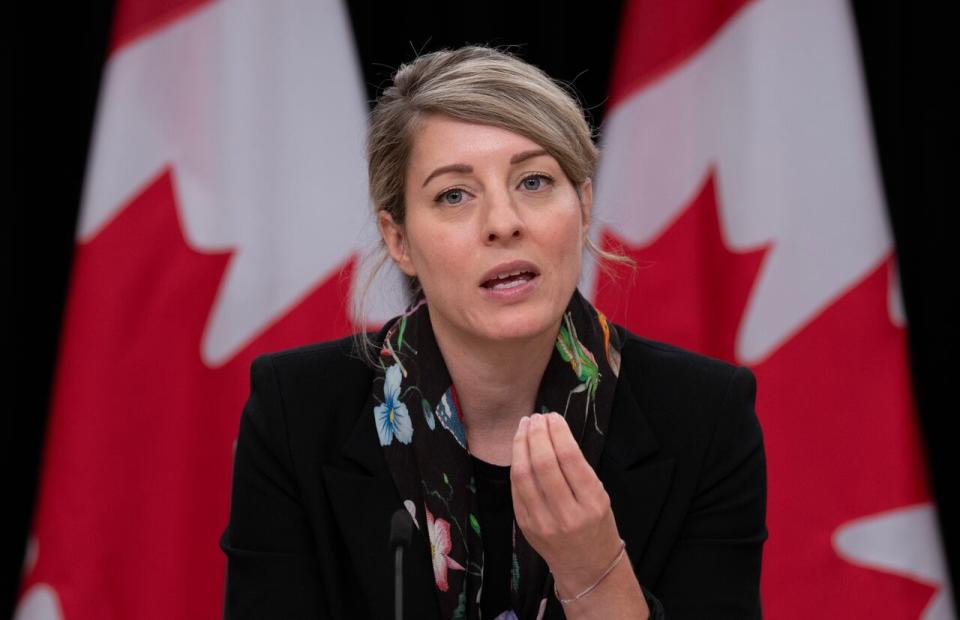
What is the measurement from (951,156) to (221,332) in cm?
166

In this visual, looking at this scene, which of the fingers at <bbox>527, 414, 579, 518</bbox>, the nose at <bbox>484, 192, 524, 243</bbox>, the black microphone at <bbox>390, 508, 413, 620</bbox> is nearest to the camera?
the black microphone at <bbox>390, 508, 413, 620</bbox>

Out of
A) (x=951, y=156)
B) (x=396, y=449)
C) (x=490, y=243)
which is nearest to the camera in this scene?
(x=490, y=243)

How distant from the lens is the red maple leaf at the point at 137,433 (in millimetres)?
2426

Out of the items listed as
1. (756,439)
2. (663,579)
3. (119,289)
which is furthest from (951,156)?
(119,289)

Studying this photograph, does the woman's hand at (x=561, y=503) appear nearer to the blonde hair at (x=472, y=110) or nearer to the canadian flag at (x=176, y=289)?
the blonde hair at (x=472, y=110)

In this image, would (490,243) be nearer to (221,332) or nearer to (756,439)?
(756,439)

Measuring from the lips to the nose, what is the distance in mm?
40

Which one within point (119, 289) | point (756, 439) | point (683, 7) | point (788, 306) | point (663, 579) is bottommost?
point (663, 579)

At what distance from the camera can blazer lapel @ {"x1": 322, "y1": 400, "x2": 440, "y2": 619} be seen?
5.33 ft

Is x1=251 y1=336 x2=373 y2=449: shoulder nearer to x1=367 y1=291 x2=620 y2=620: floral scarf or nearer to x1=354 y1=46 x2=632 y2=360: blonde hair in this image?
x1=367 y1=291 x2=620 y2=620: floral scarf

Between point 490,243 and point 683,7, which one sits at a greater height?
point 683,7

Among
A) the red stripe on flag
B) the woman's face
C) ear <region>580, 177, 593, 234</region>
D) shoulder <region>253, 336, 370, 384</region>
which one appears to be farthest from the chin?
the red stripe on flag

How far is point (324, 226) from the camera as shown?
98.7 inches

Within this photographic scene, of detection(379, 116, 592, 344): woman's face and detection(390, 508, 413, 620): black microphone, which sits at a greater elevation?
detection(379, 116, 592, 344): woman's face
